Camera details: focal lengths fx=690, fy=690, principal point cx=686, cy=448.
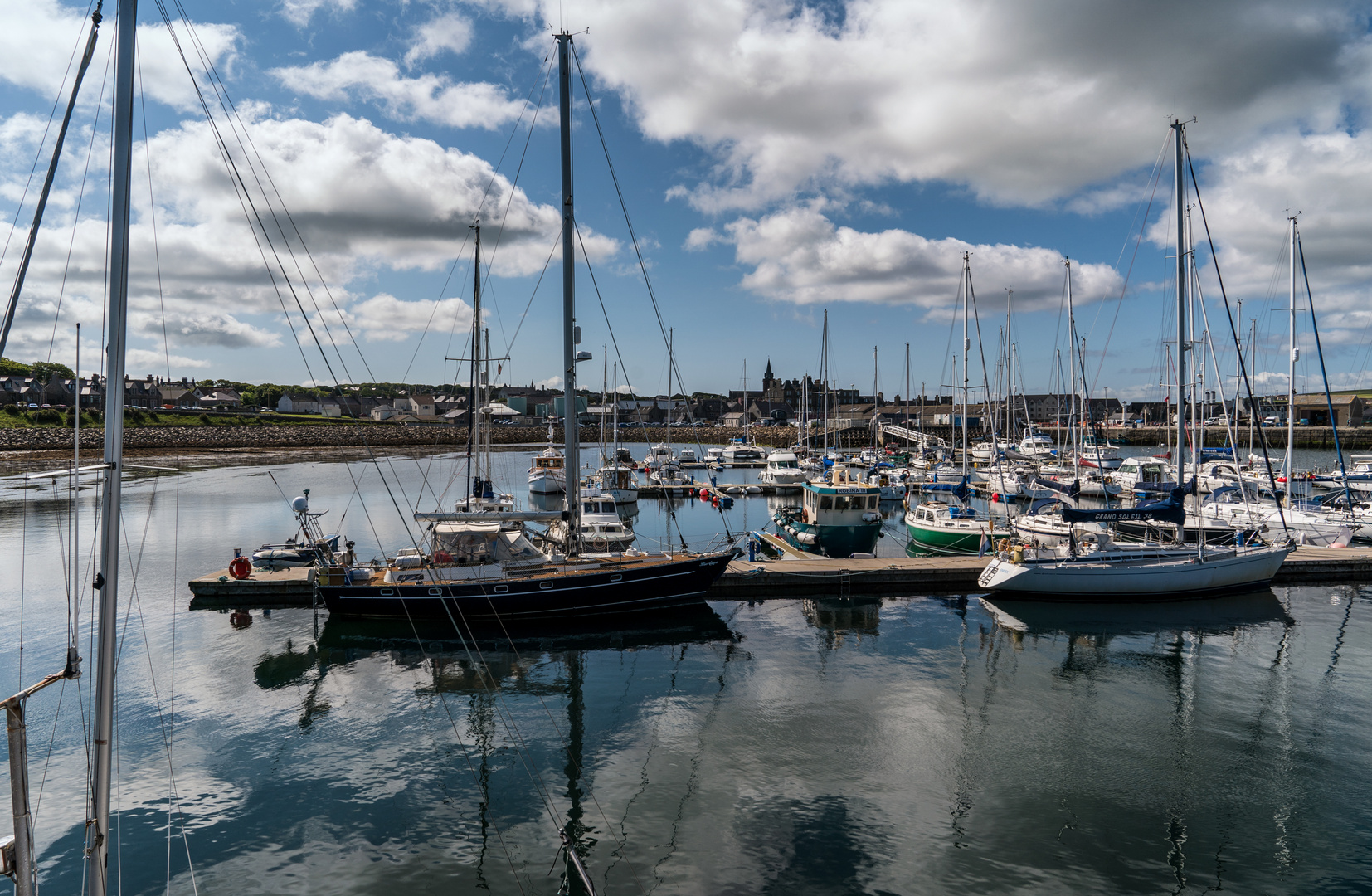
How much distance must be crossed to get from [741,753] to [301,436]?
4827 inches

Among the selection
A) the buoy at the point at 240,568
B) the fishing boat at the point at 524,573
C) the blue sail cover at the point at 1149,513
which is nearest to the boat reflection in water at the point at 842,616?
the fishing boat at the point at 524,573

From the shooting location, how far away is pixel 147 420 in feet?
376

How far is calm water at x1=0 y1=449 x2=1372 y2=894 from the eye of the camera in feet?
36.2

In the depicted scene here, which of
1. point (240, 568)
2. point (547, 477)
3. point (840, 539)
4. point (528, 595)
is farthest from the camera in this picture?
point (547, 477)

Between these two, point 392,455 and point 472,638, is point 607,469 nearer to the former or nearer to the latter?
point 472,638

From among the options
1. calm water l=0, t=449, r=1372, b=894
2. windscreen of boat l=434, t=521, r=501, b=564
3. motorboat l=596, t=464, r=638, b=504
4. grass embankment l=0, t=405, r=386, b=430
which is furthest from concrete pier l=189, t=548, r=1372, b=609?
grass embankment l=0, t=405, r=386, b=430

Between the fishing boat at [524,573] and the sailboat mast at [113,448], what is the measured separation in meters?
15.2

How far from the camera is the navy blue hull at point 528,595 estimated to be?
74.5 ft

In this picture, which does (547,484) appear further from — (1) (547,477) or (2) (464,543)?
(2) (464,543)

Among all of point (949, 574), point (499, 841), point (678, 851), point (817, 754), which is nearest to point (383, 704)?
point (499, 841)

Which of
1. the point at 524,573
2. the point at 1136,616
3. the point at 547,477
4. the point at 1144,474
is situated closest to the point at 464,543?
the point at 524,573

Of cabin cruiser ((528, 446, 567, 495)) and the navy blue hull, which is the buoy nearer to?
the navy blue hull

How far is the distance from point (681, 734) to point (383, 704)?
773cm

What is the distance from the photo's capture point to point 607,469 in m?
53.1
